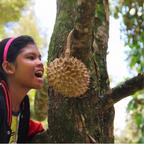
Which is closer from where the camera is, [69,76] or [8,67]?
[69,76]

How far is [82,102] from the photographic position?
94cm

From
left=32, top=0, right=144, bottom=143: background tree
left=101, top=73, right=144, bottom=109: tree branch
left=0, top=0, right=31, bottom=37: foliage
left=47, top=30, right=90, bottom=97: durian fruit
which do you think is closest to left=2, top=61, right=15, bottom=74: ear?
left=32, top=0, right=144, bottom=143: background tree

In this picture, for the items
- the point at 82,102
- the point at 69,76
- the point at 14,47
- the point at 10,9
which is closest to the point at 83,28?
the point at 69,76

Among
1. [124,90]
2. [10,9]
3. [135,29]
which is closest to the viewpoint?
[124,90]

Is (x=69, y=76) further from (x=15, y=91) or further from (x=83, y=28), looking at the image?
(x=15, y=91)

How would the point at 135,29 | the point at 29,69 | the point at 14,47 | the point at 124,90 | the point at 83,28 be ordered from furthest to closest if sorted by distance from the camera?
the point at 135,29
the point at 14,47
the point at 29,69
the point at 124,90
the point at 83,28

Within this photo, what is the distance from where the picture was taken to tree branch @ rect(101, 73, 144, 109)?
0.91 metres

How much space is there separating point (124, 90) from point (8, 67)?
24.3 inches

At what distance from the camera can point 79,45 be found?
0.84m

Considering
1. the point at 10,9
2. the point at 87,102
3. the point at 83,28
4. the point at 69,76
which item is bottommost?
the point at 87,102

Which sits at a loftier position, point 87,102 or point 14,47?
point 14,47

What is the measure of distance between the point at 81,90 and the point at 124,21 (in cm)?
138

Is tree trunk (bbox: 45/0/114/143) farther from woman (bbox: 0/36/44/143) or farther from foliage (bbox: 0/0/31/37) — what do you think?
foliage (bbox: 0/0/31/37)

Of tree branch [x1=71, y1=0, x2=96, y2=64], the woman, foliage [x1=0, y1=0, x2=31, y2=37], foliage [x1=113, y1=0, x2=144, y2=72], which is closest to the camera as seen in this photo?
tree branch [x1=71, y1=0, x2=96, y2=64]
